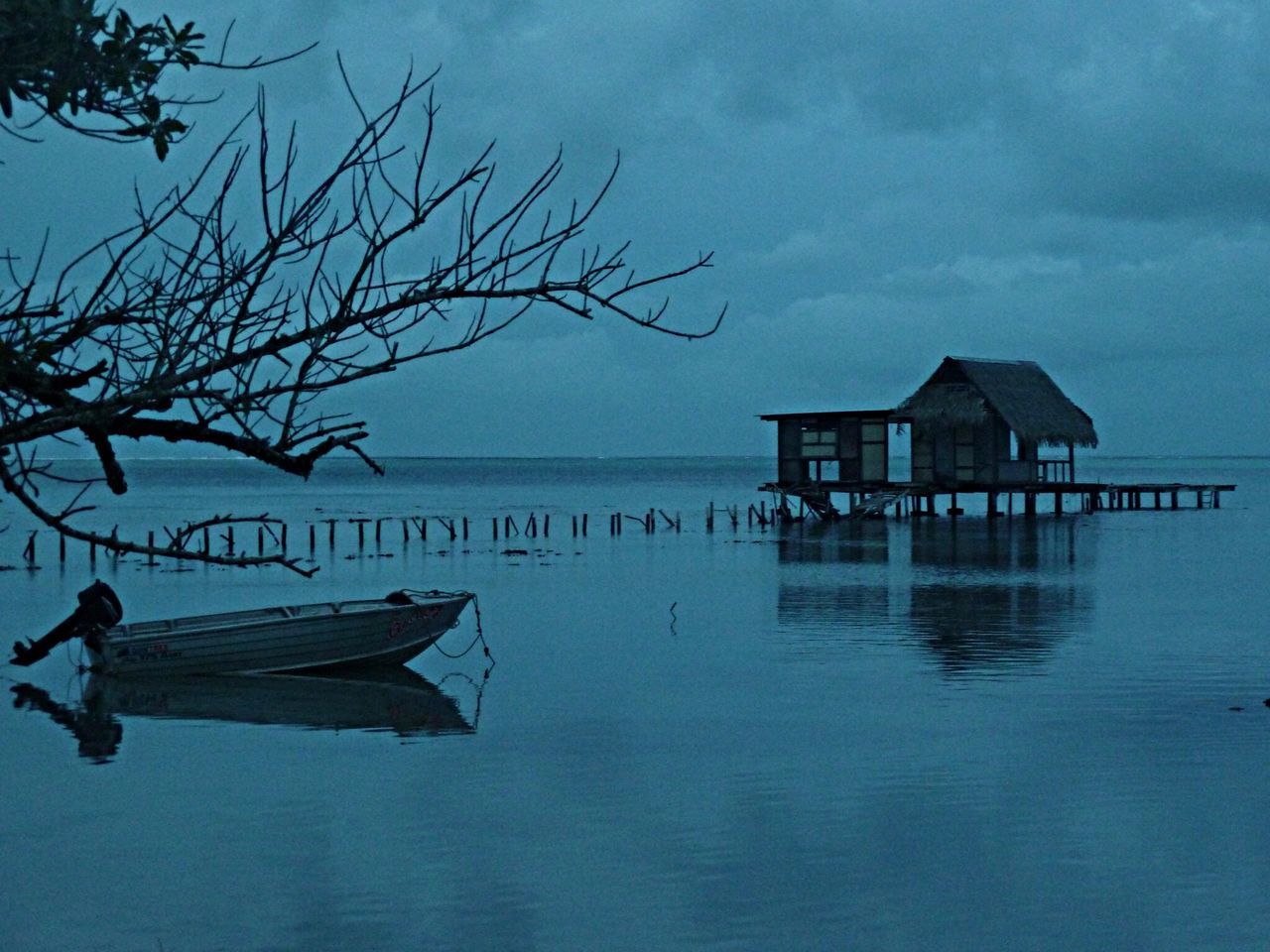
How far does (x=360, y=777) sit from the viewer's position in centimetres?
1397

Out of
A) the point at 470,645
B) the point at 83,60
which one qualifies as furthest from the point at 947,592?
the point at 83,60

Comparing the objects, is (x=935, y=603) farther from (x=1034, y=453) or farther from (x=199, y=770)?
(x=1034, y=453)

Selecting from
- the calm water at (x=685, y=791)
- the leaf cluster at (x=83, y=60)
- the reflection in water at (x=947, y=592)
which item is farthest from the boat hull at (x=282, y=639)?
the leaf cluster at (x=83, y=60)

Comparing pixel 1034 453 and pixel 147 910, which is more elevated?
pixel 1034 453

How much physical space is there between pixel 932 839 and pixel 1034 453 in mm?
45677

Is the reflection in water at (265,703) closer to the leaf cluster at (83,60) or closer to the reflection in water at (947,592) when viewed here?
the reflection in water at (947,592)

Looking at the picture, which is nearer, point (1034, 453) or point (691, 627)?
point (691, 627)

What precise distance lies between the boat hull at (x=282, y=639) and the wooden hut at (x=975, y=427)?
34988 mm

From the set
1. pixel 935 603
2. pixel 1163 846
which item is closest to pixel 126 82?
pixel 1163 846

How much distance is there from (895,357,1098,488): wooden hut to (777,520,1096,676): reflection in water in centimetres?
252

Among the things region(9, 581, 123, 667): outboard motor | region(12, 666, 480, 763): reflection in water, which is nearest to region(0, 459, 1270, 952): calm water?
region(12, 666, 480, 763): reflection in water

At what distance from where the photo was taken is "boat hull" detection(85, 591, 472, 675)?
19.4 meters

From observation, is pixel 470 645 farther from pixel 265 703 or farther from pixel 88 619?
pixel 88 619

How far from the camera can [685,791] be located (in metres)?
13.1
